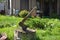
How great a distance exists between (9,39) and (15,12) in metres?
12.3

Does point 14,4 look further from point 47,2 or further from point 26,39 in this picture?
point 26,39

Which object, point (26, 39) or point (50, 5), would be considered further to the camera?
point (50, 5)

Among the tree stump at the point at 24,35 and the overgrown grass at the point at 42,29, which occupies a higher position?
the tree stump at the point at 24,35

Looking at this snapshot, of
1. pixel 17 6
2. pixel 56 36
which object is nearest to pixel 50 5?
pixel 17 6

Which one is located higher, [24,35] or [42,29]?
[24,35]

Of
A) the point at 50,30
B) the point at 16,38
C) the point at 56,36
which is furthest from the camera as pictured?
the point at 50,30

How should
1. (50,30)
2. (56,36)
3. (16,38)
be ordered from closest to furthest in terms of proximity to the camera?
(16,38) → (56,36) → (50,30)

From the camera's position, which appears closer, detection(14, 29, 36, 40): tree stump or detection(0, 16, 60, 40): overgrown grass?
detection(14, 29, 36, 40): tree stump

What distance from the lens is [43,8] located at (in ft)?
79.6

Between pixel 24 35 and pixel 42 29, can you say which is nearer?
pixel 24 35

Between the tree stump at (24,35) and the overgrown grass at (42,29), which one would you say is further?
the overgrown grass at (42,29)

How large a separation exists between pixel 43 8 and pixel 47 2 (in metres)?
0.70

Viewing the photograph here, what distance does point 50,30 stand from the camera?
13242 millimetres

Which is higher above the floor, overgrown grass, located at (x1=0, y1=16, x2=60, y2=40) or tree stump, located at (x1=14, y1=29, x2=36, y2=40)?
tree stump, located at (x1=14, y1=29, x2=36, y2=40)
